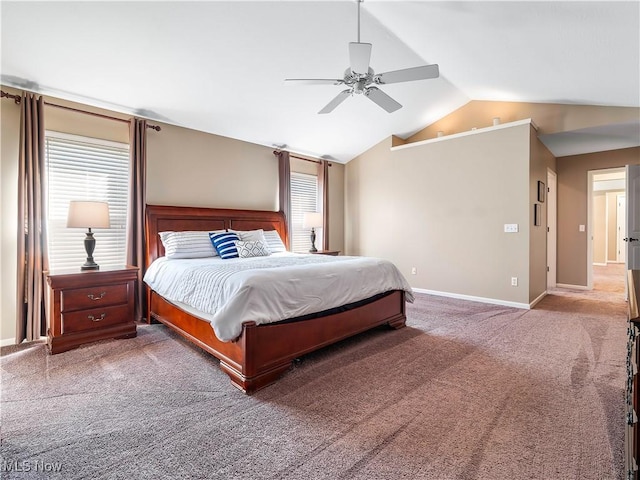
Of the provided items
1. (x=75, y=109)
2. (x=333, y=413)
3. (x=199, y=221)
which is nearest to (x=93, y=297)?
(x=199, y=221)

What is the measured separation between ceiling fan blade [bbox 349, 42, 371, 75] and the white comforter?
172 cm

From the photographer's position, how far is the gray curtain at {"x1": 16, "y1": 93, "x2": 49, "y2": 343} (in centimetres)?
317

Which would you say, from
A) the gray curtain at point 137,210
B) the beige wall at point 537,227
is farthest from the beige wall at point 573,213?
the gray curtain at point 137,210

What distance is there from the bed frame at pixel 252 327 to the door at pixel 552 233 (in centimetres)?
413

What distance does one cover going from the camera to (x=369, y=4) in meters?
3.18

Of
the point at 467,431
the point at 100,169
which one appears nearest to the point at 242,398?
the point at 467,431

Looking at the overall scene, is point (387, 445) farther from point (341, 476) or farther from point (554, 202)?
point (554, 202)

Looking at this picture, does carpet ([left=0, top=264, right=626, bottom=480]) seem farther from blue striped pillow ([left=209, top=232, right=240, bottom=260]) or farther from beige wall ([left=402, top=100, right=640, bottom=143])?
beige wall ([left=402, top=100, right=640, bottom=143])

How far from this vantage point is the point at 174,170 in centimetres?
437

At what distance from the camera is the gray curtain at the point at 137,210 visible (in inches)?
154

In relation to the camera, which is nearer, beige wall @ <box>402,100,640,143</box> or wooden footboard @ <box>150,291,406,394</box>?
wooden footboard @ <box>150,291,406,394</box>

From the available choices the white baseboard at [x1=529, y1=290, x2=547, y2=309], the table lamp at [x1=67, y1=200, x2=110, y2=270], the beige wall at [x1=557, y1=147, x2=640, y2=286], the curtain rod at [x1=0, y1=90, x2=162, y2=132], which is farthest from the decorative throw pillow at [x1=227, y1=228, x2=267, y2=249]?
the beige wall at [x1=557, y1=147, x2=640, y2=286]

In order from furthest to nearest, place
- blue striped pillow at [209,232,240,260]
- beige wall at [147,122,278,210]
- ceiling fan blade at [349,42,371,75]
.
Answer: beige wall at [147,122,278,210]
blue striped pillow at [209,232,240,260]
ceiling fan blade at [349,42,371,75]

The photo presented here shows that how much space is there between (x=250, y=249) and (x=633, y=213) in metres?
5.45
